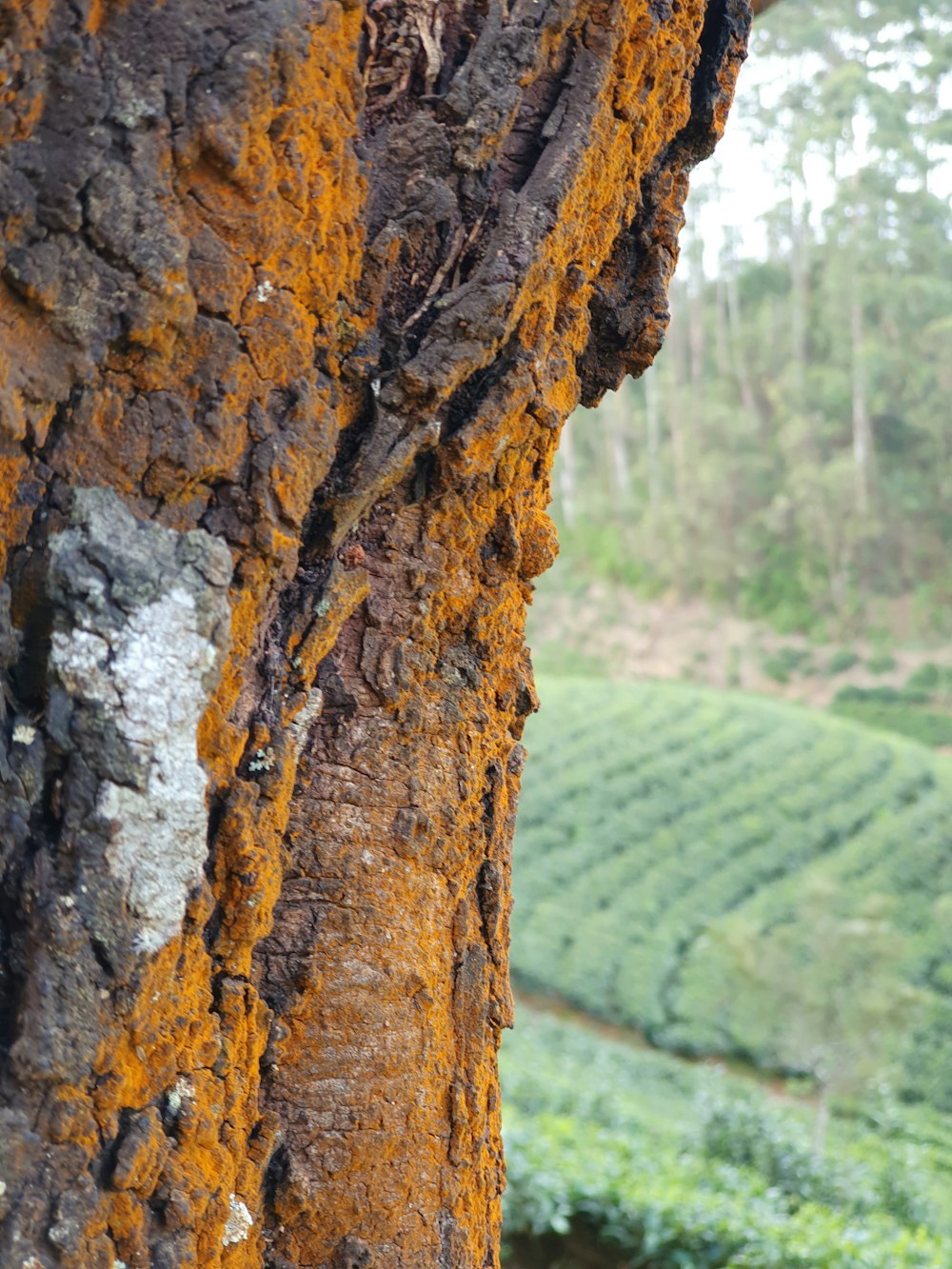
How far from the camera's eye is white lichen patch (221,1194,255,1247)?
0.99 metres

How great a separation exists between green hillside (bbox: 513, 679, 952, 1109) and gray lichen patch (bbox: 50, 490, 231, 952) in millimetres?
10428

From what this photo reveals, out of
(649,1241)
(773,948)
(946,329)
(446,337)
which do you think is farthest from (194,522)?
(946,329)

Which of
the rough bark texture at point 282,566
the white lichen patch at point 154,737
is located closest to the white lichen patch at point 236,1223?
the rough bark texture at point 282,566

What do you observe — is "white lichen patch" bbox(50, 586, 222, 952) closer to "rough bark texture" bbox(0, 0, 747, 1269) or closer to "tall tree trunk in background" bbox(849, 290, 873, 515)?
"rough bark texture" bbox(0, 0, 747, 1269)

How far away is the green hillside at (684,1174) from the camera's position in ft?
16.0

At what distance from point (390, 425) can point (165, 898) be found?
17.7 inches

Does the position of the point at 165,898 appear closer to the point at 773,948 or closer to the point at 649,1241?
the point at 649,1241

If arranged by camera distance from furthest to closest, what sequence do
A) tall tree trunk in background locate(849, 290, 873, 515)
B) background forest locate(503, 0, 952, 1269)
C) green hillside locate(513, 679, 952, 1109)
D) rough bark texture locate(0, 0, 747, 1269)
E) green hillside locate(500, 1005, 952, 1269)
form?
tall tree trunk in background locate(849, 290, 873, 515) < green hillside locate(513, 679, 952, 1109) < background forest locate(503, 0, 952, 1269) < green hillside locate(500, 1005, 952, 1269) < rough bark texture locate(0, 0, 747, 1269)

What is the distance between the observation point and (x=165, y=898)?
909 mm

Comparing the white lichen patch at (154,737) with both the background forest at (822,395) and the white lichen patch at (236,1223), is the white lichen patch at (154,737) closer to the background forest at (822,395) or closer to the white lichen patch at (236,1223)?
the white lichen patch at (236,1223)

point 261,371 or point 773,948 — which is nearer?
point 261,371

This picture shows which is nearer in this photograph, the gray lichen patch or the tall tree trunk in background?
the gray lichen patch

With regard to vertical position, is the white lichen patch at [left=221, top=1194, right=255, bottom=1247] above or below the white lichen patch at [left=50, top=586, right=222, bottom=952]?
below

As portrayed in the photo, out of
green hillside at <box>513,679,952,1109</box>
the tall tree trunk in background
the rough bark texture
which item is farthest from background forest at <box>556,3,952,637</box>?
the rough bark texture
